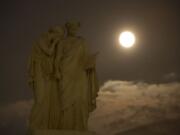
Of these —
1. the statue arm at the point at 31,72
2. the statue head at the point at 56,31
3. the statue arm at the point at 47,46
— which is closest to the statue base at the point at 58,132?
the statue arm at the point at 31,72

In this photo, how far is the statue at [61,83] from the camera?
1015 centimetres

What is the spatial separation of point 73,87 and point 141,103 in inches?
237

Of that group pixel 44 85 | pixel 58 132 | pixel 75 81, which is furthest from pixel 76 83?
pixel 58 132

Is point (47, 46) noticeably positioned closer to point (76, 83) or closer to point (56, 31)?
point (56, 31)

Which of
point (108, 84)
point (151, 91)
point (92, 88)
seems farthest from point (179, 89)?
point (92, 88)

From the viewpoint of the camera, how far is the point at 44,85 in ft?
33.6

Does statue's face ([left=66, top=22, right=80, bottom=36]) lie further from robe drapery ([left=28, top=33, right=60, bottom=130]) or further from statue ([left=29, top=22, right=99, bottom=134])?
robe drapery ([left=28, top=33, right=60, bottom=130])

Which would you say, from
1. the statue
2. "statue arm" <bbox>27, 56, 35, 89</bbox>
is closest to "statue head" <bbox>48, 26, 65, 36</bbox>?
the statue

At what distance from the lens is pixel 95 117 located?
15633mm

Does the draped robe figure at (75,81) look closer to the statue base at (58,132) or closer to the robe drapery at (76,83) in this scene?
the robe drapery at (76,83)

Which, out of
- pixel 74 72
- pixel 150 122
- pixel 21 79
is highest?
pixel 74 72

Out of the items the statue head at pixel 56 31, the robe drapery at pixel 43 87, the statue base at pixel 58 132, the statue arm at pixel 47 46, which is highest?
the statue head at pixel 56 31

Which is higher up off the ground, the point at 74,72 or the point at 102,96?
the point at 74,72

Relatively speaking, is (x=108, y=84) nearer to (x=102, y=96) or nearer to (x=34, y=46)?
(x=102, y=96)
